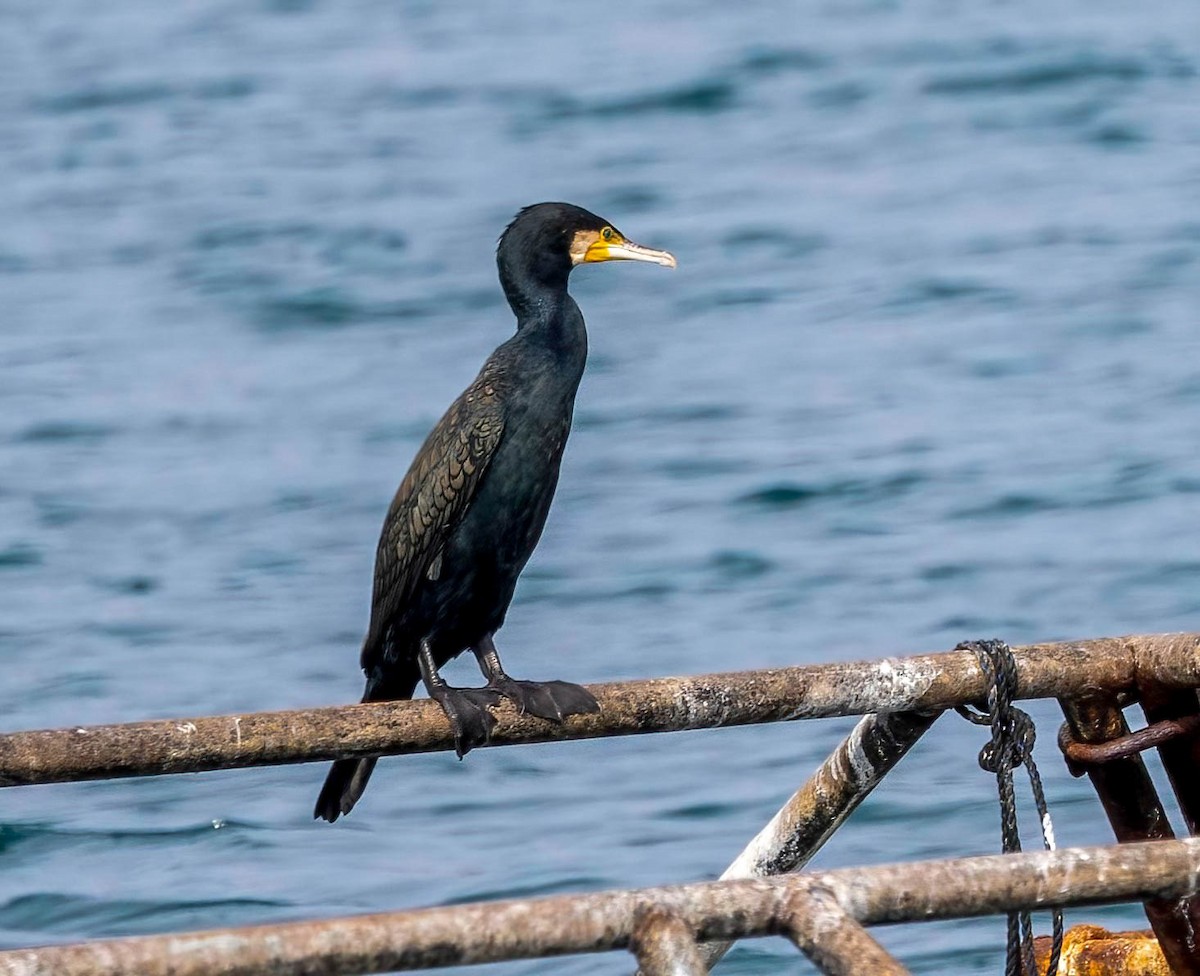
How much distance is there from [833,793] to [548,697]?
57 cm

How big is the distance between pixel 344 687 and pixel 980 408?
18.8ft

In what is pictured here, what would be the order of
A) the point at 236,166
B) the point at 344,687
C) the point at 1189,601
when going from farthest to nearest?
the point at 236,166 < the point at 1189,601 < the point at 344,687

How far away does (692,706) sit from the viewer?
11.6 ft

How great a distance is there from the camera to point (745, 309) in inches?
627

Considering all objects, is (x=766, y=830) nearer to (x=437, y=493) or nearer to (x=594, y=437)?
(x=437, y=493)

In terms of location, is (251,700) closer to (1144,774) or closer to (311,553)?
(311,553)

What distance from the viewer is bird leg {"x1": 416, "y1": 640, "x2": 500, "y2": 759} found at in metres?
3.63

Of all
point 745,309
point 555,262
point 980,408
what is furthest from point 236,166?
point 555,262

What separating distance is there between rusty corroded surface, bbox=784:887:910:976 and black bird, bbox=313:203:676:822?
1763 millimetres

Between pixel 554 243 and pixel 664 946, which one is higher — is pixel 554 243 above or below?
above

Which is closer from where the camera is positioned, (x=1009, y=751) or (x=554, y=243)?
(x=1009, y=751)

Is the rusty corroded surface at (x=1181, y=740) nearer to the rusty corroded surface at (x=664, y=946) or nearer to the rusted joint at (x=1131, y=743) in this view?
the rusted joint at (x=1131, y=743)

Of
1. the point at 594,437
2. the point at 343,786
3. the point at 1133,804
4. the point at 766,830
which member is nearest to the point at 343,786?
the point at 343,786

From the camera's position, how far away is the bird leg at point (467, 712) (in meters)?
3.63
